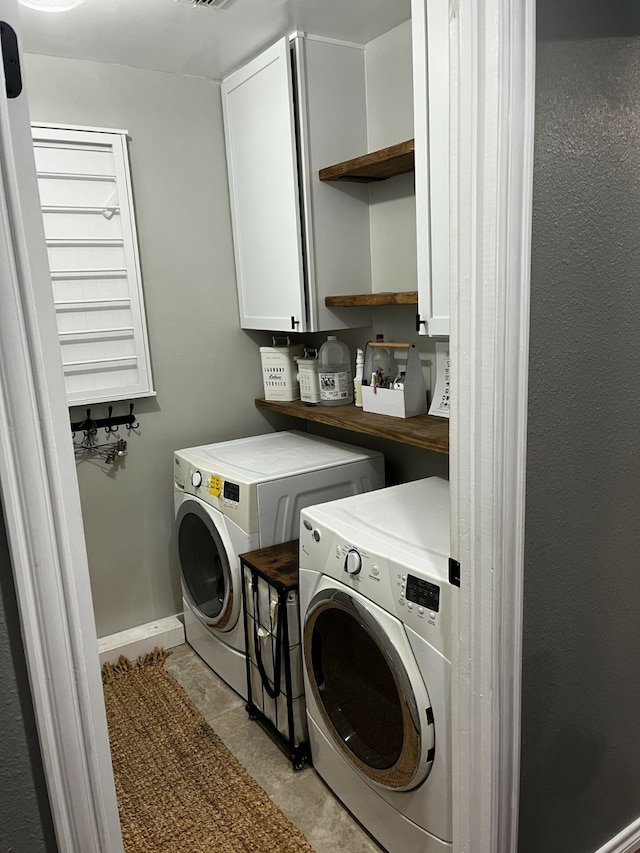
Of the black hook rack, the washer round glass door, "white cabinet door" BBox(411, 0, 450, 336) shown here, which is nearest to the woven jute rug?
the washer round glass door

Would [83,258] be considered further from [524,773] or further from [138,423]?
[524,773]

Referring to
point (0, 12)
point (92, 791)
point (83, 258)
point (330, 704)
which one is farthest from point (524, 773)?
point (83, 258)

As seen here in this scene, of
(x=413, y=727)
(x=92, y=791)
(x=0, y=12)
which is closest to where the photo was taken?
(x=0, y=12)

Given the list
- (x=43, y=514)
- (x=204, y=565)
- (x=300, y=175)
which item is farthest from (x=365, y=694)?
(x=300, y=175)

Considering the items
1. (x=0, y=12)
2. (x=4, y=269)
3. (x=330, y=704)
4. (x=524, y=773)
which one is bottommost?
(x=330, y=704)

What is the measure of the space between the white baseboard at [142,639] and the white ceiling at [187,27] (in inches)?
88.1

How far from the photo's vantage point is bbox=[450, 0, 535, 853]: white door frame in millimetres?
1095

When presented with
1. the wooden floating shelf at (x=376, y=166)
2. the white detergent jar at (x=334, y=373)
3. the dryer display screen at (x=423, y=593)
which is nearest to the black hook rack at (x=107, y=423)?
the white detergent jar at (x=334, y=373)

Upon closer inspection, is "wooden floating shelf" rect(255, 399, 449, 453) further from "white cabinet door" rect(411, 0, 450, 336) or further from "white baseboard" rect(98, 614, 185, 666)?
"white baseboard" rect(98, 614, 185, 666)

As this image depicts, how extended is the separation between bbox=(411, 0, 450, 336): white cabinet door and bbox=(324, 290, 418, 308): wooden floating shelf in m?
0.23

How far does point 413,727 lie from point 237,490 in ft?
Answer: 3.35

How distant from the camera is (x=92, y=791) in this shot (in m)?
0.84

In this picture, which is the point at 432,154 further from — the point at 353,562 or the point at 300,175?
the point at 353,562

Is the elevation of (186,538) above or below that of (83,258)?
below
